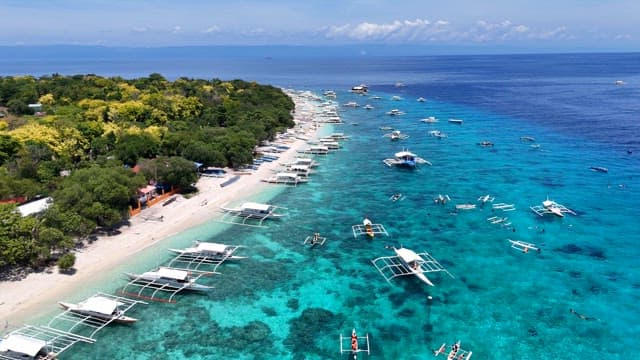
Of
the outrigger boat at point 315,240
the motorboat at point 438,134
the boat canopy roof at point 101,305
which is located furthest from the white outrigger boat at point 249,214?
the motorboat at point 438,134

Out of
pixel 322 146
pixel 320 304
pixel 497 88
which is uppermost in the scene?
pixel 497 88

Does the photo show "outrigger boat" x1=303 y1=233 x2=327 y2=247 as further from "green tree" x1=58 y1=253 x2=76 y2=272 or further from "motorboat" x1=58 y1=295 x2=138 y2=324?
"green tree" x1=58 y1=253 x2=76 y2=272

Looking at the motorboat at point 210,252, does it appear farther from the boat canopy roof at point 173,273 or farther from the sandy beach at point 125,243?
the sandy beach at point 125,243

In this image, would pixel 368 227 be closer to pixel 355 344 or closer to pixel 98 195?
pixel 355 344

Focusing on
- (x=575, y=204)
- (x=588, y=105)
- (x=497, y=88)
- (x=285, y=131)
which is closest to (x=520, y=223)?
(x=575, y=204)

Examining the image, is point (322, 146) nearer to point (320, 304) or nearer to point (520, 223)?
point (520, 223)

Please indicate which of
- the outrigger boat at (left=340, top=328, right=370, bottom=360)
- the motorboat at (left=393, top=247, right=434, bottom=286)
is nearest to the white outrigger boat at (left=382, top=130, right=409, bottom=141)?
the motorboat at (left=393, top=247, right=434, bottom=286)

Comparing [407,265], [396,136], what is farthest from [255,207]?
[396,136]
